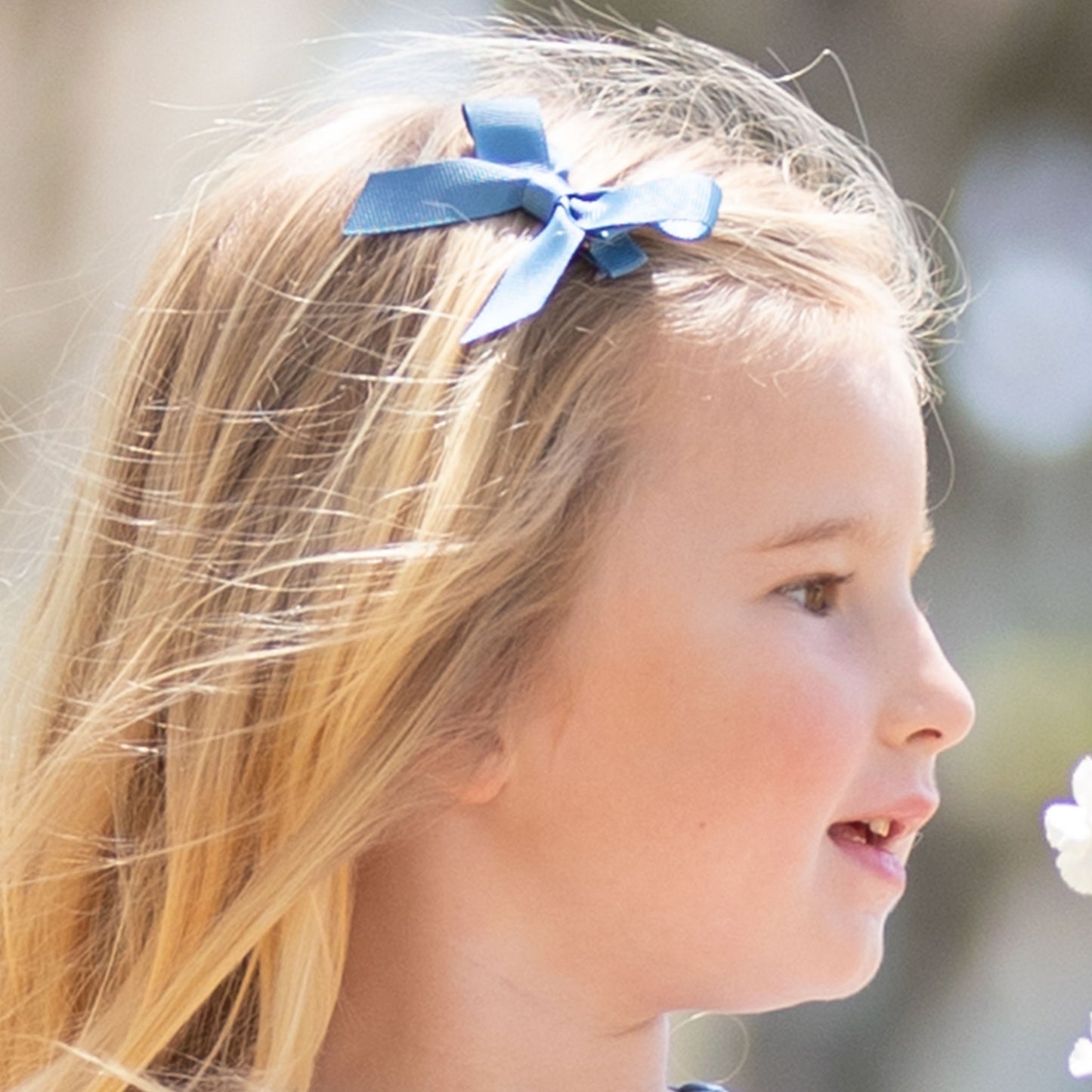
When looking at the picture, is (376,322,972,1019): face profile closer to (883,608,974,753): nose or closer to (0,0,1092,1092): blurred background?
(883,608,974,753): nose

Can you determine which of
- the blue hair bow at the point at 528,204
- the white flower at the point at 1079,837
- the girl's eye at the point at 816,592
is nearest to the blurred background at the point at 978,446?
the blue hair bow at the point at 528,204

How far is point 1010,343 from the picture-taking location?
2.33 metres

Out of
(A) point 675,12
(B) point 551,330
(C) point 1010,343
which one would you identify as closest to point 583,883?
(B) point 551,330

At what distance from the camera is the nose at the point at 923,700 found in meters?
1.03

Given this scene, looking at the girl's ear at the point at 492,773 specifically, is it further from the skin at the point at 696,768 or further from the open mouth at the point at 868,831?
the open mouth at the point at 868,831

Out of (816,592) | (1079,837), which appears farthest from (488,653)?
(1079,837)

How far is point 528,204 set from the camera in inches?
42.3

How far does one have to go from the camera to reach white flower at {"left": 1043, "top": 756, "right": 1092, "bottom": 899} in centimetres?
80

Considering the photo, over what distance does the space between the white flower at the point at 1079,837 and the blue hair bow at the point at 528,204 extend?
1.27 feet

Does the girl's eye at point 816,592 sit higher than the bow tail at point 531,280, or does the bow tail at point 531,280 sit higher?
the bow tail at point 531,280

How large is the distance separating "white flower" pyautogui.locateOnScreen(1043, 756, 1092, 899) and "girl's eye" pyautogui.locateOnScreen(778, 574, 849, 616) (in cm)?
23

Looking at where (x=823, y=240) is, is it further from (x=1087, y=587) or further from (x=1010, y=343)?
(x=1087, y=587)

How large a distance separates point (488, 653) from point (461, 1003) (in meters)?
0.19

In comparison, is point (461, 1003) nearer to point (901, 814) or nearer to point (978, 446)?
point (901, 814)
